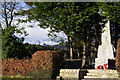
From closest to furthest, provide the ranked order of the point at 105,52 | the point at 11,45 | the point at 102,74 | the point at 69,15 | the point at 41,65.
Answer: the point at 102,74
the point at 41,65
the point at 11,45
the point at 105,52
the point at 69,15

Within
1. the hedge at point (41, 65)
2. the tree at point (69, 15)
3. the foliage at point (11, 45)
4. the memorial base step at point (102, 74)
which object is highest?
the tree at point (69, 15)

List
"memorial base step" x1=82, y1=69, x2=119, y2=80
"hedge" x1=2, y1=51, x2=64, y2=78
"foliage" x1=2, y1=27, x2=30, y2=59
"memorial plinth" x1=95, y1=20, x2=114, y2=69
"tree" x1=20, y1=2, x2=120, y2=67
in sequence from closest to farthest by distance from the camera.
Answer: "memorial base step" x1=82, y1=69, x2=119, y2=80
"hedge" x1=2, y1=51, x2=64, y2=78
"foliage" x1=2, y1=27, x2=30, y2=59
"memorial plinth" x1=95, y1=20, x2=114, y2=69
"tree" x1=20, y1=2, x2=120, y2=67

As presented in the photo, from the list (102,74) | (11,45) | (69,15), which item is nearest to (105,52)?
(69,15)

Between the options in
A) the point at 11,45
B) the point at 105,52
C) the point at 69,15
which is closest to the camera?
the point at 11,45

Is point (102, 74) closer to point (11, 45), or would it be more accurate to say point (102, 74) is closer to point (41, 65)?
point (41, 65)

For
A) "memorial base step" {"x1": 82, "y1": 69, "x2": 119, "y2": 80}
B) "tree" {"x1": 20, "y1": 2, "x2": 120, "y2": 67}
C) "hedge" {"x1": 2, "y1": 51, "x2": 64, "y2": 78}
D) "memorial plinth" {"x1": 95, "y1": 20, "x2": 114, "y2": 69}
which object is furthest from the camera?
"tree" {"x1": 20, "y1": 2, "x2": 120, "y2": 67}

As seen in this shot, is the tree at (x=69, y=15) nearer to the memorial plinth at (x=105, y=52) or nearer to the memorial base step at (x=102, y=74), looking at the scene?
the memorial plinth at (x=105, y=52)

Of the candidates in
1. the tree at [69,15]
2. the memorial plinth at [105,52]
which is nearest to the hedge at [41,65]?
the memorial plinth at [105,52]

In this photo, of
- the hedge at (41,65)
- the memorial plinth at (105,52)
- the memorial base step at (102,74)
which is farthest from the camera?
the memorial plinth at (105,52)

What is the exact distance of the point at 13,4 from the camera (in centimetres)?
2059

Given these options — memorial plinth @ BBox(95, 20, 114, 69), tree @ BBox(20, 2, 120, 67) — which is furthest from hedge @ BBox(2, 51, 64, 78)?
tree @ BBox(20, 2, 120, 67)

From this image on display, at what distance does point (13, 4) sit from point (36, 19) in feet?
13.6

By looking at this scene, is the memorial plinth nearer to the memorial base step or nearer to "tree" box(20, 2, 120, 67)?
"tree" box(20, 2, 120, 67)

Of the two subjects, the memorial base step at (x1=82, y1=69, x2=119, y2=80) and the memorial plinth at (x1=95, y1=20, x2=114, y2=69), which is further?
the memorial plinth at (x1=95, y1=20, x2=114, y2=69)
